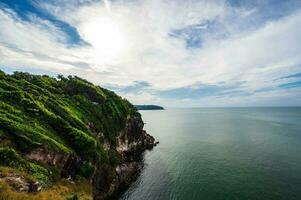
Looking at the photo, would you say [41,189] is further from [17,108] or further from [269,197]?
[269,197]

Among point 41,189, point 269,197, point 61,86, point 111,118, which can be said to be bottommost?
point 269,197

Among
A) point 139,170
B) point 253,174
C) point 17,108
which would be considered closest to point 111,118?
point 139,170

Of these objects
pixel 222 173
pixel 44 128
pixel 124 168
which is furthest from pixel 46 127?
pixel 222 173

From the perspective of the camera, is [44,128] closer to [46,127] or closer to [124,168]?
[46,127]

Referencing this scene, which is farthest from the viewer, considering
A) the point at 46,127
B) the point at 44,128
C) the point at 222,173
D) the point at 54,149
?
the point at 222,173

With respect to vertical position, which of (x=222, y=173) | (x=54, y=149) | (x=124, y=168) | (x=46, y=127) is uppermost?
(x=46, y=127)

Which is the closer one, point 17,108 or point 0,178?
point 0,178
